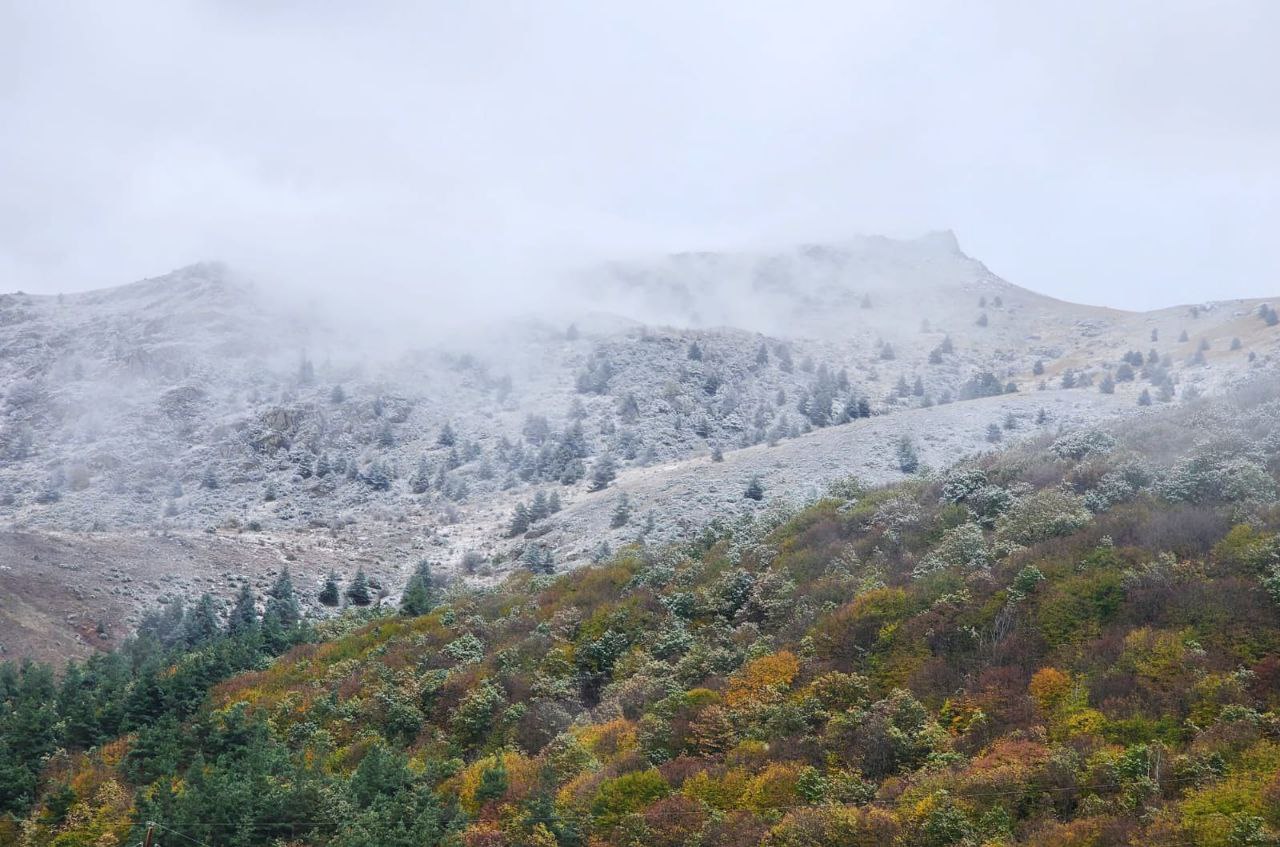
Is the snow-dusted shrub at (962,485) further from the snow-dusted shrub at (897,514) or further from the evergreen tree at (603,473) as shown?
the evergreen tree at (603,473)

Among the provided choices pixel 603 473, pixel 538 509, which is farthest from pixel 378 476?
pixel 538 509

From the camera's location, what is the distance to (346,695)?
40750mm

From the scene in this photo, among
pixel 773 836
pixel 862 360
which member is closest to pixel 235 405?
pixel 862 360

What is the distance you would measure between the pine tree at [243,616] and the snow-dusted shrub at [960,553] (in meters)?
38.0

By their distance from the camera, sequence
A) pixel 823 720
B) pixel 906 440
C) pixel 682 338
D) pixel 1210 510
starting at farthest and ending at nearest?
pixel 682 338, pixel 906 440, pixel 1210 510, pixel 823 720

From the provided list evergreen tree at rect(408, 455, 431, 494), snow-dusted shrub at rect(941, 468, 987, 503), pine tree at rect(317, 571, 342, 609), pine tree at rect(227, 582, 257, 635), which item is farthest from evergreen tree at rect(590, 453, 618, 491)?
snow-dusted shrub at rect(941, 468, 987, 503)

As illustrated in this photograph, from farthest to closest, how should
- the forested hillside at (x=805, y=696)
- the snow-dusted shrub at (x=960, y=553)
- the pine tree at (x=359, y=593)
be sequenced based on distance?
1. the pine tree at (x=359, y=593)
2. the snow-dusted shrub at (x=960, y=553)
3. the forested hillside at (x=805, y=696)

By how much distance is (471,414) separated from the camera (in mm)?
104562

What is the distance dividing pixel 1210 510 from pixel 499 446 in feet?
228

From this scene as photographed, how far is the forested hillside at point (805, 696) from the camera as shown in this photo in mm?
22375

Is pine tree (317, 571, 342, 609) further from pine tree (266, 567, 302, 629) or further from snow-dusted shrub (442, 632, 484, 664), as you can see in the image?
snow-dusted shrub (442, 632, 484, 664)

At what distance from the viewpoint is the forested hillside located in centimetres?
2238

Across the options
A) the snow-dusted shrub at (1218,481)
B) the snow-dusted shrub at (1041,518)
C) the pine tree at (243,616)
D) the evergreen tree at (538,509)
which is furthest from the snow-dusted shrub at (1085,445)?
the pine tree at (243,616)

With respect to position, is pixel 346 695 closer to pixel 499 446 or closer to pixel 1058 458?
pixel 1058 458
